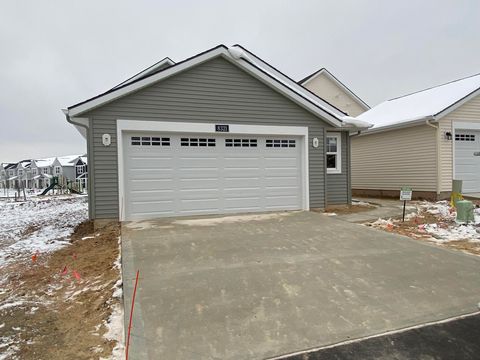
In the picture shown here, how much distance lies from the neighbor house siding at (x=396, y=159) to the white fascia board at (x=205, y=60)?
218 inches

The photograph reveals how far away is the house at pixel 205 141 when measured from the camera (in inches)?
308

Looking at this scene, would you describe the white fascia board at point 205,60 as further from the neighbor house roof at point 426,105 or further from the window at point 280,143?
the neighbor house roof at point 426,105

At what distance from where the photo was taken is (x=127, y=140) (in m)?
8.05

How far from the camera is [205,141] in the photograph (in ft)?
28.6

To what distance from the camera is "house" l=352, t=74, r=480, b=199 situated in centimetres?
1235

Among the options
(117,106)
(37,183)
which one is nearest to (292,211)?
(117,106)

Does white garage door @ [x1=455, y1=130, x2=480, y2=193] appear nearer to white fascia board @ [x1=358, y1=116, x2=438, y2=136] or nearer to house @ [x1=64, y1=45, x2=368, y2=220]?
white fascia board @ [x1=358, y1=116, x2=438, y2=136]

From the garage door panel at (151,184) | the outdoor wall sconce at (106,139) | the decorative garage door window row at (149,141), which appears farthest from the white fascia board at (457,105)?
the outdoor wall sconce at (106,139)

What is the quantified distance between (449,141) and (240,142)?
8954 millimetres

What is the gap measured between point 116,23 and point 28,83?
7130 mm

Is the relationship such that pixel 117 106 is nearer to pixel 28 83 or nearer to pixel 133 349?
pixel 133 349

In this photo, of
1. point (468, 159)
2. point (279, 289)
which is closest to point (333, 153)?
point (468, 159)

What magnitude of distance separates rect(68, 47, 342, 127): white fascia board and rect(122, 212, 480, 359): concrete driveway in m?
3.52

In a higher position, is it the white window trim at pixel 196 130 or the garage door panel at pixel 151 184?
the white window trim at pixel 196 130
